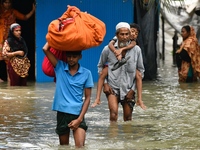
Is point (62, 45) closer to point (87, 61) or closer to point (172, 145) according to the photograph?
point (172, 145)

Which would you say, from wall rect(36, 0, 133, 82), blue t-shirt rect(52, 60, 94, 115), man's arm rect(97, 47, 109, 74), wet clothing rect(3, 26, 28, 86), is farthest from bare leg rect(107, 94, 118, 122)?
wall rect(36, 0, 133, 82)

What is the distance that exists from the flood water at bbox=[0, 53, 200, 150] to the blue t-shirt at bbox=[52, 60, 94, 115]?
566 mm

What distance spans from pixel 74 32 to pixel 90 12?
976 centimetres

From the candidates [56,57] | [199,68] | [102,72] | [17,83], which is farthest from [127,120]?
[199,68]

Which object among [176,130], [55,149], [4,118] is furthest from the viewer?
[4,118]

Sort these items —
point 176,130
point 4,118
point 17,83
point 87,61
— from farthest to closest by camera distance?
1. point 87,61
2. point 17,83
3. point 4,118
4. point 176,130

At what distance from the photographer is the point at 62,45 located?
7203 millimetres

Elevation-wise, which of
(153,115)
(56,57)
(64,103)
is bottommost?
(153,115)

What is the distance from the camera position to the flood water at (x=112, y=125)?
8.41m

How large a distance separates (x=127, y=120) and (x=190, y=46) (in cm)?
799

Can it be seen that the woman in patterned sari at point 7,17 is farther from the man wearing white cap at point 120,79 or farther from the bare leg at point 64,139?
the bare leg at point 64,139

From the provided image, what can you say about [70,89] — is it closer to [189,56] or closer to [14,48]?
[14,48]

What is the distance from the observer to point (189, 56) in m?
17.6

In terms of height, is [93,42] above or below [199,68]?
above
